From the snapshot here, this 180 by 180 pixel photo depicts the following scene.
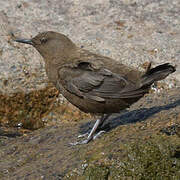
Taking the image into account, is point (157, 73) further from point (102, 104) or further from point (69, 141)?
point (69, 141)

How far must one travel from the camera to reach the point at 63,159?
468 cm

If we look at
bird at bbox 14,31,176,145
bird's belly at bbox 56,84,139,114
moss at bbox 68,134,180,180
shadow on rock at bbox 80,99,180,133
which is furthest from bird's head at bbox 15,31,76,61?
moss at bbox 68,134,180,180

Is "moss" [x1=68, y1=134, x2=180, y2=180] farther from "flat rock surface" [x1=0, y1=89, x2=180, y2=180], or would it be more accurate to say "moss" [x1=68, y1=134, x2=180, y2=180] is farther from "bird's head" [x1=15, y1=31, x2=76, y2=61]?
"bird's head" [x1=15, y1=31, x2=76, y2=61]

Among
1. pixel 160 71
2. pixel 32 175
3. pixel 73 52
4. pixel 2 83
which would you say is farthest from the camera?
pixel 2 83

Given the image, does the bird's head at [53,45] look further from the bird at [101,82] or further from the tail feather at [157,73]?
the tail feather at [157,73]

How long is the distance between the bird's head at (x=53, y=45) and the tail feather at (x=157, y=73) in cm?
116

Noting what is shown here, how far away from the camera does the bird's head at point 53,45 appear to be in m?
5.59

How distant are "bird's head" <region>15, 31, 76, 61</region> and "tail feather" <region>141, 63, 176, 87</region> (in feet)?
3.79

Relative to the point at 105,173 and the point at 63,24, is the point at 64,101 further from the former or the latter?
the point at 105,173

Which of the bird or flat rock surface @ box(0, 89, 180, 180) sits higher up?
the bird

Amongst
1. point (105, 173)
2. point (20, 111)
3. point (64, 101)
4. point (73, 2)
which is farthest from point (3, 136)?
point (73, 2)

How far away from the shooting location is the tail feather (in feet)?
15.9

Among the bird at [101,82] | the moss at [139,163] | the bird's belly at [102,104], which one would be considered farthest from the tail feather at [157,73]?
the moss at [139,163]

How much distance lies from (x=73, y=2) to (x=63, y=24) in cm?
70
